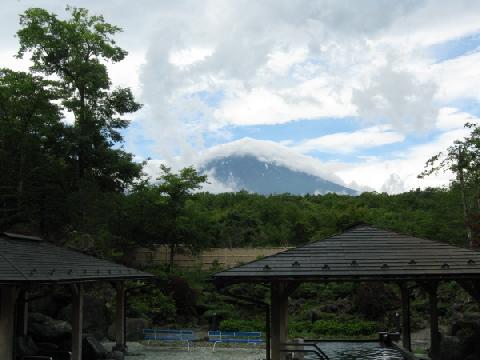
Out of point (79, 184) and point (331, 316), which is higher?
point (79, 184)

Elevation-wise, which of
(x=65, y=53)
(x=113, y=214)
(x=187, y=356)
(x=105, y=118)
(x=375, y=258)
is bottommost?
(x=187, y=356)

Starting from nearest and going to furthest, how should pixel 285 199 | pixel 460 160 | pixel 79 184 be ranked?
1. pixel 460 160
2. pixel 79 184
3. pixel 285 199

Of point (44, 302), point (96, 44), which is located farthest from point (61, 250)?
point (96, 44)

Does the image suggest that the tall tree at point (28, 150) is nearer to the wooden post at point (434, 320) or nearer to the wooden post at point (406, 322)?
the wooden post at point (406, 322)

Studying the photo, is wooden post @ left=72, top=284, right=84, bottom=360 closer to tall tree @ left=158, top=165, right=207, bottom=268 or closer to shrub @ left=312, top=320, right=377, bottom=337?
shrub @ left=312, top=320, right=377, bottom=337

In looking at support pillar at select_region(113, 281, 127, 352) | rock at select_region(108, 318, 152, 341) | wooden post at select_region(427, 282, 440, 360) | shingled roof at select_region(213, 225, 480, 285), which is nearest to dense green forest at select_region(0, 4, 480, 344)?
rock at select_region(108, 318, 152, 341)

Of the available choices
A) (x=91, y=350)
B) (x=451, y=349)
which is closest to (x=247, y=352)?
(x=91, y=350)

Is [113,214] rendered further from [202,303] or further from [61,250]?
[61,250]

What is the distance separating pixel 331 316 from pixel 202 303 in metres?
6.25

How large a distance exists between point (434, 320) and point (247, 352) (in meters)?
7.02

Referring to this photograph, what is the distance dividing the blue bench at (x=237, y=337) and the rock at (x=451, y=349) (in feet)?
23.5

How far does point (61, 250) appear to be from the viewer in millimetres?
15977

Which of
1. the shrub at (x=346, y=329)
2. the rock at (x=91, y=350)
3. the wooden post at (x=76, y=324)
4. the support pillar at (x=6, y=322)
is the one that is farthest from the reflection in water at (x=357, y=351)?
the support pillar at (x=6, y=322)

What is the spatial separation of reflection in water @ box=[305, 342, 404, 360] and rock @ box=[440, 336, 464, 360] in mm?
1123
